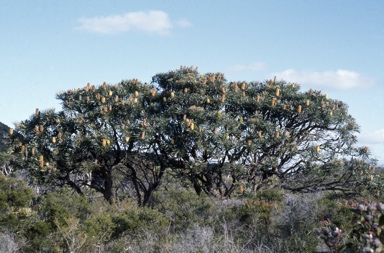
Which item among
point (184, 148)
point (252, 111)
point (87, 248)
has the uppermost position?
point (252, 111)

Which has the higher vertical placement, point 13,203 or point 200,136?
point 200,136

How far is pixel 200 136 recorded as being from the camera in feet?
43.1

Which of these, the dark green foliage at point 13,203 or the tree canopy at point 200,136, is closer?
the dark green foliage at point 13,203

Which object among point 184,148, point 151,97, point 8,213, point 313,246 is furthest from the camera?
point 151,97

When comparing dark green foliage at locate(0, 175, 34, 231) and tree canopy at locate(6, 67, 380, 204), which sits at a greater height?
tree canopy at locate(6, 67, 380, 204)

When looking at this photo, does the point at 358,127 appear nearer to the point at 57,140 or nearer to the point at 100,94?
the point at 100,94

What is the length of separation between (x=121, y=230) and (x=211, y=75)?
24.6 ft

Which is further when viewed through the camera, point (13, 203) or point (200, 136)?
point (200, 136)

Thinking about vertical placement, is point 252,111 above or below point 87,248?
above

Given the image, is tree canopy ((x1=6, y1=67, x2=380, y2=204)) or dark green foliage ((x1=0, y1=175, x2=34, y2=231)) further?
tree canopy ((x1=6, y1=67, x2=380, y2=204))

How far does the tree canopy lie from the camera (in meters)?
13.6

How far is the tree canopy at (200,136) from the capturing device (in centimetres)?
1360

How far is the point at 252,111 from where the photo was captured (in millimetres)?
14445

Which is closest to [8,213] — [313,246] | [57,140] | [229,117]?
[313,246]
